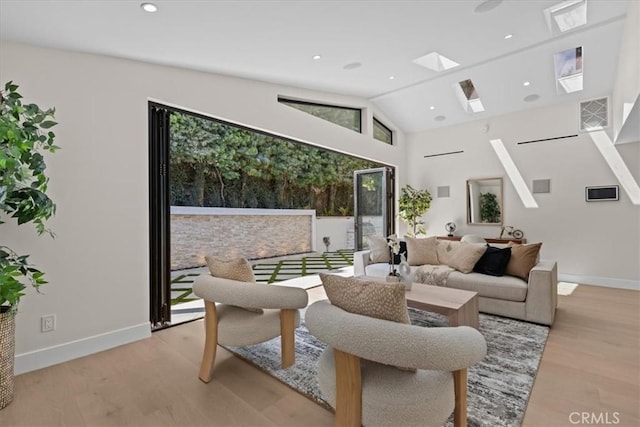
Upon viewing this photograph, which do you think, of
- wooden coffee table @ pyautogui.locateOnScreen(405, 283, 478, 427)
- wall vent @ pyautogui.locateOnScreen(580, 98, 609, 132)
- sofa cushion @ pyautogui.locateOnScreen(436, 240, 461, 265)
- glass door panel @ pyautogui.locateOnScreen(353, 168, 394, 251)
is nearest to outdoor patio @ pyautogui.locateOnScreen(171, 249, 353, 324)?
glass door panel @ pyautogui.locateOnScreen(353, 168, 394, 251)

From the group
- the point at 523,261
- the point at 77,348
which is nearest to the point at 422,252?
the point at 523,261

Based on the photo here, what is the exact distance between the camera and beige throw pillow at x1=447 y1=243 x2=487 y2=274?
148 inches

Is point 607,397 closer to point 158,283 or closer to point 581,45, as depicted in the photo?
point 158,283

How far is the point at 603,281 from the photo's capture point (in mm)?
4879

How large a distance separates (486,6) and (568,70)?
2830 mm

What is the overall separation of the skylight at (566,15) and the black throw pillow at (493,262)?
259cm

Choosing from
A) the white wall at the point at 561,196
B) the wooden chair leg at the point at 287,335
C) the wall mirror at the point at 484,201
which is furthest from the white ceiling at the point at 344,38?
the wooden chair leg at the point at 287,335

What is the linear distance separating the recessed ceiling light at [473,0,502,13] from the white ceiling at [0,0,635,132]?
36mm

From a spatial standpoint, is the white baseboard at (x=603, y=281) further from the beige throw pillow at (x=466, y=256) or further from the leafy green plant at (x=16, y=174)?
the leafy green plant at (x=16, y=174)

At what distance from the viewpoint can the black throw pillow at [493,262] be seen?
3.62 metres

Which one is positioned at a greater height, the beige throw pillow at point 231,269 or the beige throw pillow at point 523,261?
the beige throw pillow at point 231,269

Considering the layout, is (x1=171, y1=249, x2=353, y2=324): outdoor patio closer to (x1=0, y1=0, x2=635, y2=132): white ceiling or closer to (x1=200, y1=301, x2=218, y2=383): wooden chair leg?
(x1=200, y1=301, x2=218, y2=383): wooden chair leg

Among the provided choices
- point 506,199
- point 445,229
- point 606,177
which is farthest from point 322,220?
point 606,177

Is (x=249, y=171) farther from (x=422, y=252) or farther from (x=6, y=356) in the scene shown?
(x=6, y=356)
